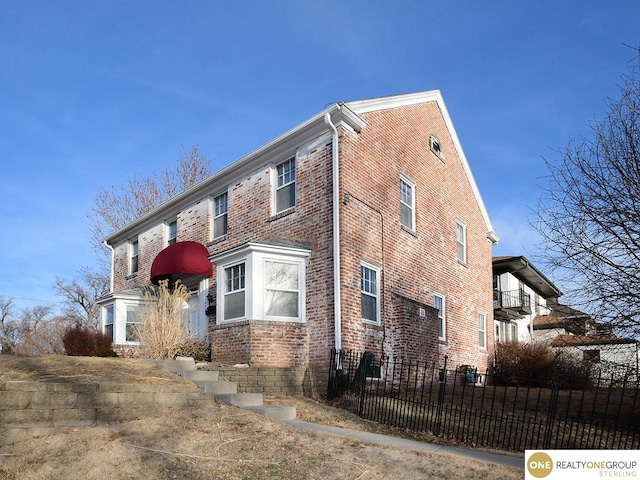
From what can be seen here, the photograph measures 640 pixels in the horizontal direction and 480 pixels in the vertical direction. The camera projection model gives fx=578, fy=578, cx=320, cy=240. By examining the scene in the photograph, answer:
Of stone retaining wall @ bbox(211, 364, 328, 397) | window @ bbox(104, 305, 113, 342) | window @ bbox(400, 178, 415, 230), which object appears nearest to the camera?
stone retaining wall @ bbox(211, 364, 328, 397)

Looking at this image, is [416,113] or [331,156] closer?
[331,156]

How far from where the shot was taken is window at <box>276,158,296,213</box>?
15.1 metres

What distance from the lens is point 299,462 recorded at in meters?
6.55

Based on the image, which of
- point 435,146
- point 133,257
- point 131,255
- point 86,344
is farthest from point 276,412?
point 131,255

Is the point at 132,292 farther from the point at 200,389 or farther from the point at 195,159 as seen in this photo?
the point at 195,159

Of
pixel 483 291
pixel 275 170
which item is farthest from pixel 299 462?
pixel 483 291

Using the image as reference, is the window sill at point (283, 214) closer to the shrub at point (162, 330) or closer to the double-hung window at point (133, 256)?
the shrub at point (162, 330)

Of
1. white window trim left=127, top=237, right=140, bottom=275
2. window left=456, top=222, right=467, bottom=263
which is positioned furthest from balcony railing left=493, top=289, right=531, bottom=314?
white window trim left=127, top=237, right=140, bottom=275

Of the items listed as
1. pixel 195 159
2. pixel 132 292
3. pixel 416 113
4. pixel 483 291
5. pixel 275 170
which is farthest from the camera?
pixel 195 159

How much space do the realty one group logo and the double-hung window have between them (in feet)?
59.9

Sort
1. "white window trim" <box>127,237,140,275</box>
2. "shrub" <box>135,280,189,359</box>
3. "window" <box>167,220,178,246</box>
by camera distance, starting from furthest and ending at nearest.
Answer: "white window trim" <box>127,237,140,275</box>
"window" <box>167,220,178,246</box>
"shrub" <box>135,280,189,359</box>

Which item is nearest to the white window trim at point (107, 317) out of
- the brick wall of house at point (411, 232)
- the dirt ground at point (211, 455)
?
the brick wall of house at point (411, 232)

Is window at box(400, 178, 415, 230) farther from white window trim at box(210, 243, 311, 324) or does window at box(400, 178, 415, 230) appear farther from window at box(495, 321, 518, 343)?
window at box(495, 321, 518, 343)

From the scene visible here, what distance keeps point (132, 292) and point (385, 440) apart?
43.3 ft
